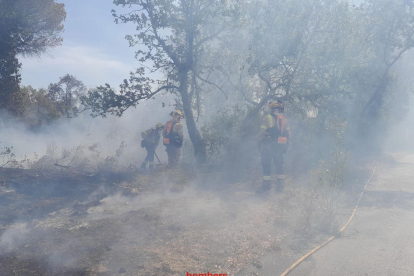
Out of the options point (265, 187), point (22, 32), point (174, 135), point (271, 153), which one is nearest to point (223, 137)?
point (174, 135)

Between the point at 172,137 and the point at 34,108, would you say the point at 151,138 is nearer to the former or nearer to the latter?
the point at 172,137

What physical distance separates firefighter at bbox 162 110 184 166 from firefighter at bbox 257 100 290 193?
2975 mm

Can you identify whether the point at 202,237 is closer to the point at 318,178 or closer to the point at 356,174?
the point at 318,178

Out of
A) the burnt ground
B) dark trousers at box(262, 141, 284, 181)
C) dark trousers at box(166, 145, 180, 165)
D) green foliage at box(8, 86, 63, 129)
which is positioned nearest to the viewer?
the burnt ground

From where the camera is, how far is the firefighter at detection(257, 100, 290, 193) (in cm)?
810

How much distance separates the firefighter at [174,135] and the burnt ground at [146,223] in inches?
73.7

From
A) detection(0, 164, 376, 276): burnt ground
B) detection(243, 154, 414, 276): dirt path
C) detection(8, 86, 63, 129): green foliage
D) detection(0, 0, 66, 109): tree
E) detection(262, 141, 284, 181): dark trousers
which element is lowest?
detection(243, 154, 414, 276): dirt path

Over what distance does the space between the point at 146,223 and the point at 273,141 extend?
3.92 meters

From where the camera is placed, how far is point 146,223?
564 centimetres

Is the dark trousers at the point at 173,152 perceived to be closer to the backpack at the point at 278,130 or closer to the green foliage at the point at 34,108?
the backpack at the point at 278,130

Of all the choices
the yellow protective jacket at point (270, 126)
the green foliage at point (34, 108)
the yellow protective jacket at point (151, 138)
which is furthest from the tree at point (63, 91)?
the yellow protective jacket at point (270, 126)

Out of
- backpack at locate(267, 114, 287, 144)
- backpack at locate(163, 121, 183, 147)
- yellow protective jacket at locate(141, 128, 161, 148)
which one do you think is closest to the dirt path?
backpack at locate(267, 114, 287, 144)

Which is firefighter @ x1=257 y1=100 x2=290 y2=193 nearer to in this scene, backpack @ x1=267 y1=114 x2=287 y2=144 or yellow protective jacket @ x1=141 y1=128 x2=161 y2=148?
backpack @ x1=267 y1=114 x2=287 y2=144

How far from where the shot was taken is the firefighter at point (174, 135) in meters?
10.3
